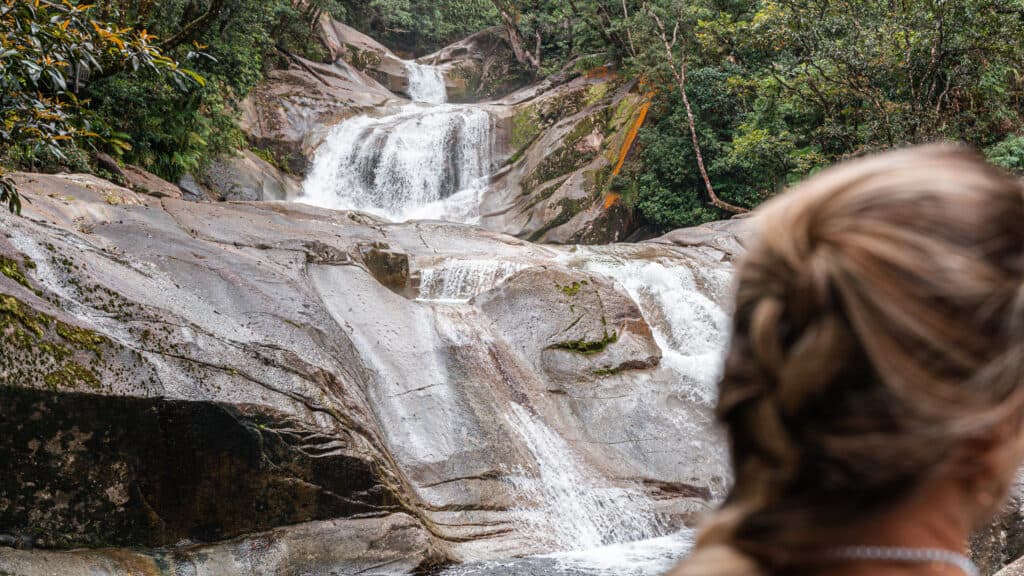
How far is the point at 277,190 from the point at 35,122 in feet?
46.5

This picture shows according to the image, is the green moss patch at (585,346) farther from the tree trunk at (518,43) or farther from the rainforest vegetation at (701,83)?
the tree trunk at (518,43)

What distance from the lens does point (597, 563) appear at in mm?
6434

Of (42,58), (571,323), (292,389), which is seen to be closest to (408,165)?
(571,323)

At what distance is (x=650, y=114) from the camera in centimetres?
2139

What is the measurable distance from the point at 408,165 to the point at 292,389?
15790 millimetres

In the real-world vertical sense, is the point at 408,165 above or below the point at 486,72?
below

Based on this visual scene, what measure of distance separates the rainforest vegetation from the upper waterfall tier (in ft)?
11.2

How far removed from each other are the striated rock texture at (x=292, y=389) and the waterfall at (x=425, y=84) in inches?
797

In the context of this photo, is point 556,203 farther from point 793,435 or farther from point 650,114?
point 793,435

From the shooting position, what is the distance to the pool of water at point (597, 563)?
19.9ft

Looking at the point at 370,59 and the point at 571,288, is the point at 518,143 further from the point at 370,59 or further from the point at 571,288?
the point at 571,288

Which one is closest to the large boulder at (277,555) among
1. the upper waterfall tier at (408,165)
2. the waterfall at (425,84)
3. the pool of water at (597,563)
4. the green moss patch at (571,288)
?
the pool of water at (597,563)

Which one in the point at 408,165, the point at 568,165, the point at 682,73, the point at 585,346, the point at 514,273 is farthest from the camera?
the point at 568,165

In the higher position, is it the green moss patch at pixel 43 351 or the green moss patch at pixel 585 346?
the green moss patch at pixel 43 351
